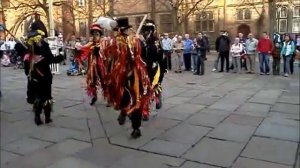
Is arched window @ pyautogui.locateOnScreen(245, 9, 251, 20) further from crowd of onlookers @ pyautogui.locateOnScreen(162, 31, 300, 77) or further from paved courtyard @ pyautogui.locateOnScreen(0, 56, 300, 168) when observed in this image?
paved courtyard @ pyautogui.locateOnScreen(0, 56, 300, 168)

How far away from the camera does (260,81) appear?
12781 millimetres

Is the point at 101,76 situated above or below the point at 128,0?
below

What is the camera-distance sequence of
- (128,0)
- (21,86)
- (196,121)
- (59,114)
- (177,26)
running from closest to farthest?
(196,121) → (59,114) → (21,86) → (177,26) → (128,0)

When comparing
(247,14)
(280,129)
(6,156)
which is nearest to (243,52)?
(280,129)

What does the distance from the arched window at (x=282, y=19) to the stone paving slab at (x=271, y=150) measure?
2927 centimetres

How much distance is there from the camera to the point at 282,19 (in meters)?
33.2

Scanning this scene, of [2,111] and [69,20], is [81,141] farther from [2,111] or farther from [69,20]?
[69,20]

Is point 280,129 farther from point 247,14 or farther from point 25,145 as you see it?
point 247,14

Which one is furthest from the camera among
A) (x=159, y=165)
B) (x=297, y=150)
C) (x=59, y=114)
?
(x=59, y=114)

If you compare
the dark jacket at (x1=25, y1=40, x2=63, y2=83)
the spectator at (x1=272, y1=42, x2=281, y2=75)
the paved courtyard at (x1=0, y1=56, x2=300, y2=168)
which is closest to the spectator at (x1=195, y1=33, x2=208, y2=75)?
the spectator at (x1=272, y1=42, x2=281, y2=75)

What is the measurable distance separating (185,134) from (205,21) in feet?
99.3

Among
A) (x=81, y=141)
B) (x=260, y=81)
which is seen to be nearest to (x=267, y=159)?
(x=81, y=141)

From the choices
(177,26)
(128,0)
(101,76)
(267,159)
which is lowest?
(267,159)

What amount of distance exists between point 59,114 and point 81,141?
2119 millimetres
